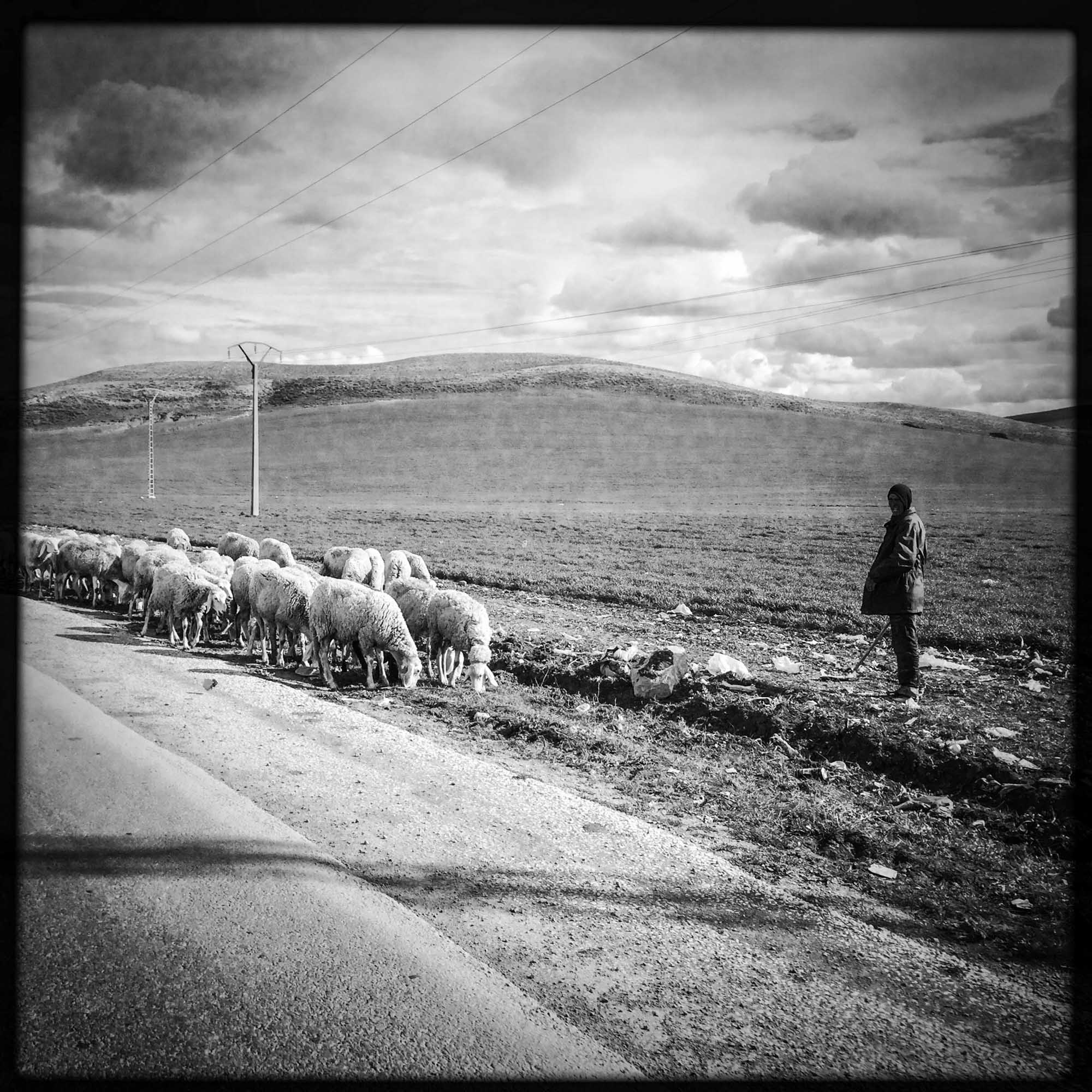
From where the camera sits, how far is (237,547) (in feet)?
57.5

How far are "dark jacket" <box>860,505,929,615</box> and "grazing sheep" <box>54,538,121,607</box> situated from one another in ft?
44.5

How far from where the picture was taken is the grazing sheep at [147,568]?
1350cm

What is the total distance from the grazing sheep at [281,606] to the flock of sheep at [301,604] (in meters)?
0.02

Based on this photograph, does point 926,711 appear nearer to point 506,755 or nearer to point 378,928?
point 506,755

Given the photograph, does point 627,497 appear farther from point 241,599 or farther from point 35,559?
point 241,599

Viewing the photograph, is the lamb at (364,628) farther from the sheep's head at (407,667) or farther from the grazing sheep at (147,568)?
the grazing sheep at (147,568)

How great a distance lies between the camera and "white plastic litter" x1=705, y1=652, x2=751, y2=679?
30.7 feet

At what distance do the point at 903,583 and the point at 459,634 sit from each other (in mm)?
5426

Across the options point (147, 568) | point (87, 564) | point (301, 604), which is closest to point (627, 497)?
point (87, 564)

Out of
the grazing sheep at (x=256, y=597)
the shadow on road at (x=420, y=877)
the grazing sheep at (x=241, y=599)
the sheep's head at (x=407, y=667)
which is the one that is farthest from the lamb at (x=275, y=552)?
the shadow on road at (x=420, y=877)

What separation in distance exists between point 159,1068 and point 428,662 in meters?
7.38

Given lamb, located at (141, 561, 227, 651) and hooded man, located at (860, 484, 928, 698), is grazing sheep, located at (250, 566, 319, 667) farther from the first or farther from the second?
hooded man, located at (860, 484, 928, 698)

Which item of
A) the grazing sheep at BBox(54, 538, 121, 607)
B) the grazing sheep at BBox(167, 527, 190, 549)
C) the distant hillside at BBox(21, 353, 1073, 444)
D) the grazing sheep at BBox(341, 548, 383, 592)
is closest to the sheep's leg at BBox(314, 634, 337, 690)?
the grazing sheep at BBox(341, 548, 383, 592)

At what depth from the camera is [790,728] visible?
25.8 ft
